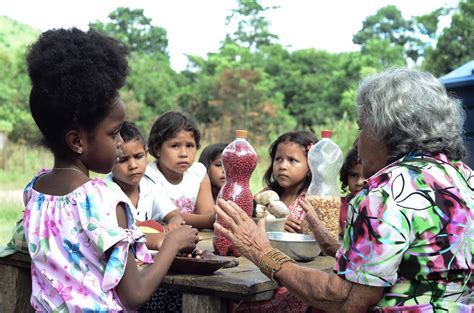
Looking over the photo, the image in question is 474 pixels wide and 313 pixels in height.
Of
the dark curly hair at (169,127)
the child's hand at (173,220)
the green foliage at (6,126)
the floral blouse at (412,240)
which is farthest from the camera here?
the green foliage at (6,126)

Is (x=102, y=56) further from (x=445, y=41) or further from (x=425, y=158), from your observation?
(x=445, y=41)

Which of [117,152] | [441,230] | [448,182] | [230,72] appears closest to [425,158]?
[448,182]

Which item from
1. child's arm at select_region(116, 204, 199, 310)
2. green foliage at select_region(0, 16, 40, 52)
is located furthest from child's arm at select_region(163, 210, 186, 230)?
green foliage at select_region(0, 16, 40, 52)

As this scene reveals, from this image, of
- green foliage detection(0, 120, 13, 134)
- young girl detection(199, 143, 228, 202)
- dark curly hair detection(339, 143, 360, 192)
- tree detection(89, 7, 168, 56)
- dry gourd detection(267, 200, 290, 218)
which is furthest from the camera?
tree detection(89, 7, 168, 56)

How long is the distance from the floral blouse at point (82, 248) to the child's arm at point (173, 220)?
123cm

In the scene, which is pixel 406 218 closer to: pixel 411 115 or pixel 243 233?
pixel 411 115

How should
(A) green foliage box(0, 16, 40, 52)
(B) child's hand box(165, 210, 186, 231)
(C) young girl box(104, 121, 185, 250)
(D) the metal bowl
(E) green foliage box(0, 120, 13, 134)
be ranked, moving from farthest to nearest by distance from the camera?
(A) green foliage box(0, 16, 40, 52)
(E) green foliage box(0, 120, 13, 134)
(C) young girl box(104, 121, 185, 250)
(B) child's hand box(165, 210, 186, 231)
(D) the metal bowl

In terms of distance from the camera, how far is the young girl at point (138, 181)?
145 inches

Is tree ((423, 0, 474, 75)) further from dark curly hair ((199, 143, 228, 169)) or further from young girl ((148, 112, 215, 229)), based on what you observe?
young girl ((148, 112, 215, 229))

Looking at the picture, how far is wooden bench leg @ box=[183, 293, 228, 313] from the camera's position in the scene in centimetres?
235

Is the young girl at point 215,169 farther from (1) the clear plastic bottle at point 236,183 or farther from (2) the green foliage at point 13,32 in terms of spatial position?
(2) the green foliage at point 13,32

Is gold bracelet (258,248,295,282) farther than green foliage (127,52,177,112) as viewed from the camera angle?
No

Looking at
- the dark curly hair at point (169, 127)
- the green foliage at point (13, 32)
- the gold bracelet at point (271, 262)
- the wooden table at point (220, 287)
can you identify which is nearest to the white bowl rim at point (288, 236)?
the wooden table at point (220, 287)

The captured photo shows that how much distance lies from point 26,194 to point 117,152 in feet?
1.22
